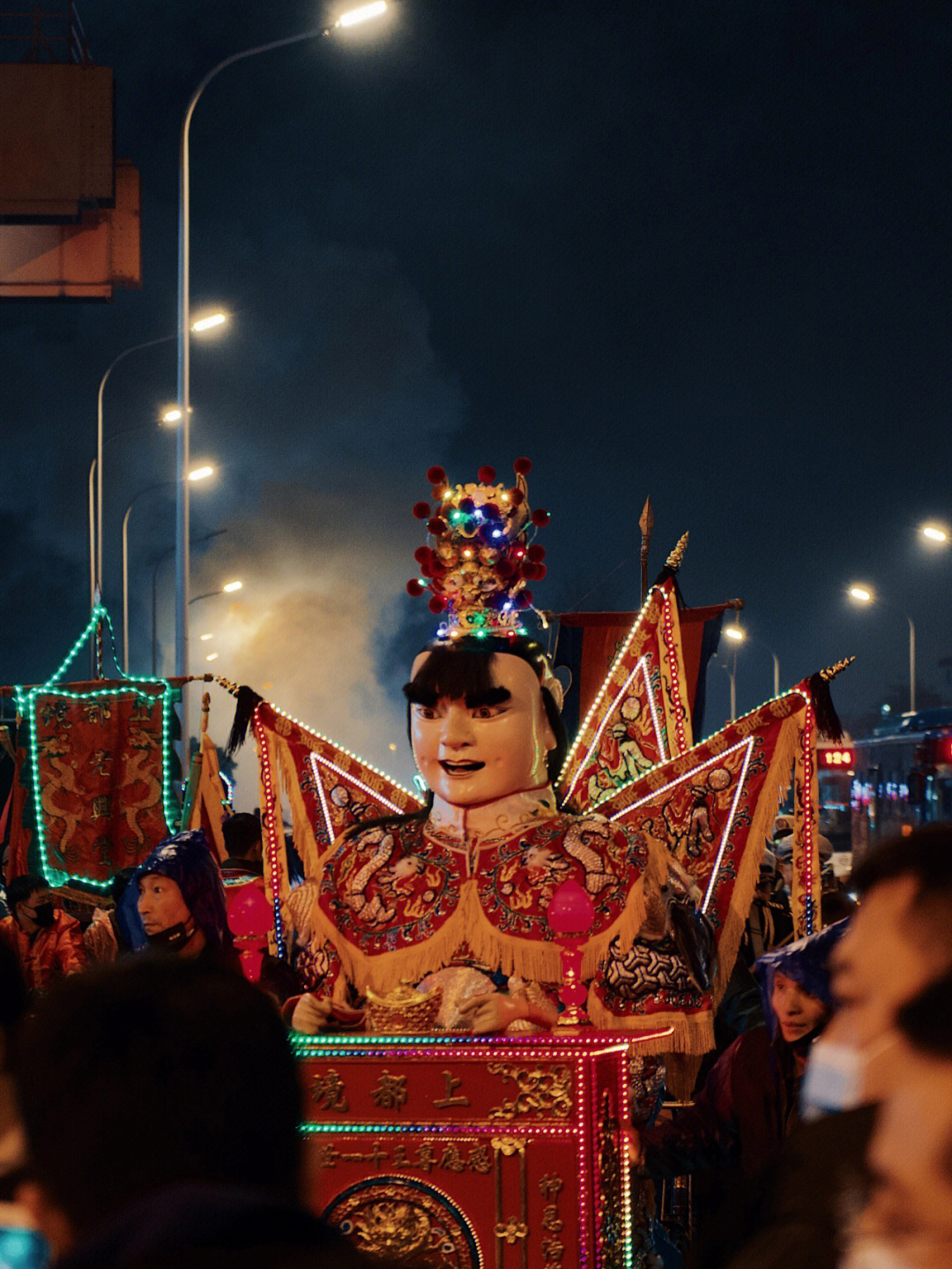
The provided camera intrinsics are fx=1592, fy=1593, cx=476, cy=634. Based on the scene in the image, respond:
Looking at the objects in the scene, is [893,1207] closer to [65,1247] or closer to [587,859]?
[65,1247]

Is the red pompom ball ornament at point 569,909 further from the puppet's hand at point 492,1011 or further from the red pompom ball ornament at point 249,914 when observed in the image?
the red pompom ball ornament at point 249,914

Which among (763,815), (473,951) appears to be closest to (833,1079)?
(473,951)

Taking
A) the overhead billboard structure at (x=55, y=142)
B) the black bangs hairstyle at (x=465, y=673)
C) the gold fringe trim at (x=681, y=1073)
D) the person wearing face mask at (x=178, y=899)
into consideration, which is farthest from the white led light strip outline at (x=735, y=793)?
the overhead billboard structure at (x=55, y=142)

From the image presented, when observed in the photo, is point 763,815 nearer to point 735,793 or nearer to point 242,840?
point 735,793

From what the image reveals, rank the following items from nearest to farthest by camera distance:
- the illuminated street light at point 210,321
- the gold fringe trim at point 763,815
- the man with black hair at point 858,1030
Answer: the man with black hair at point 858,1030
the gold fringe trim at point 763,815
the illuminated street light at point 210,321

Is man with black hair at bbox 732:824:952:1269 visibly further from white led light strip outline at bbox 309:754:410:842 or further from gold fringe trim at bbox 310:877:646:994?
white led light strip outline at bbox 309:754:410:842

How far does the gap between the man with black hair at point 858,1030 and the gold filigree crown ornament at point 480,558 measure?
4636 mm

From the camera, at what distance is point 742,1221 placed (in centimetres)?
482

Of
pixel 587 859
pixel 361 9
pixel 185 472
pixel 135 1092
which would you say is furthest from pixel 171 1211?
pixel 185 472

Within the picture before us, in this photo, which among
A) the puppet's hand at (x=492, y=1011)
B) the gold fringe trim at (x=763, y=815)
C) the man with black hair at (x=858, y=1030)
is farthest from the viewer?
the gold fringe trim at (x=763, y=815)

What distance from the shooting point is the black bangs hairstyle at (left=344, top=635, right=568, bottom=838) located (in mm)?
6984

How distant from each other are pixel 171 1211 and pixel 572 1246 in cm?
399

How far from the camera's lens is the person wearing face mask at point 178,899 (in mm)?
6758

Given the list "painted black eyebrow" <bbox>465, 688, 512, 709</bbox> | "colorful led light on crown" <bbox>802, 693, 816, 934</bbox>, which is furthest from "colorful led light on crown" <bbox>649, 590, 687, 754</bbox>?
"painted black eyebrow" <bbox>465, 688, 512, 709</bbox>
